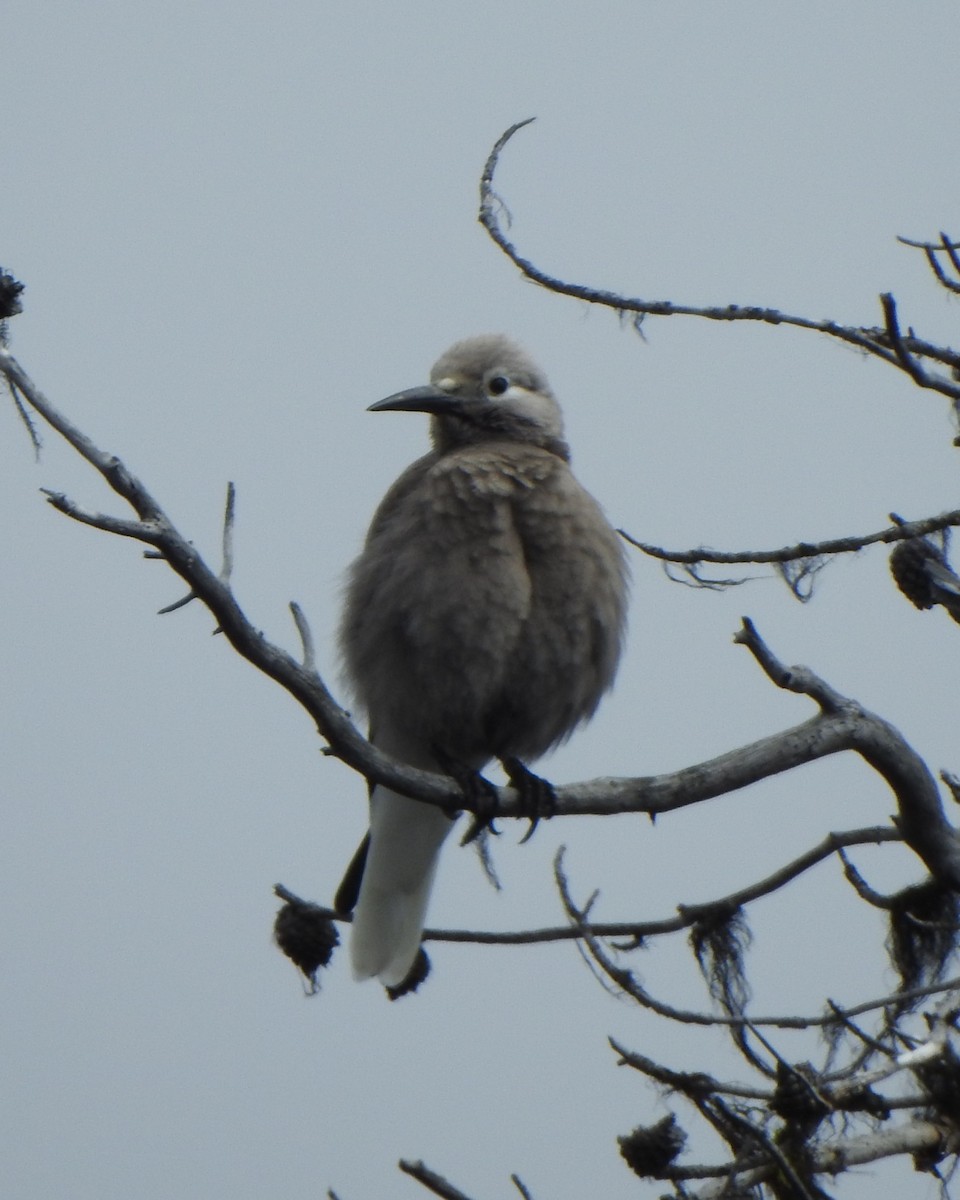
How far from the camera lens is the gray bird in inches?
167

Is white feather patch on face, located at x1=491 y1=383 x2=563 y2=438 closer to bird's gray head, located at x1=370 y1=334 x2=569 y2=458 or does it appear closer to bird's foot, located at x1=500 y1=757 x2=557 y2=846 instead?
bird's gray head, located at x1=370 y1=334 x2=569 y2=458

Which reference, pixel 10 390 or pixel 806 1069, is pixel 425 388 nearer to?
pixel 10 390

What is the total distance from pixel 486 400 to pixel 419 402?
23 centimetres

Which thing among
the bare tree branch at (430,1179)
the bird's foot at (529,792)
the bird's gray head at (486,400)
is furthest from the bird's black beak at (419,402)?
the bare tree branch at (430,1179)

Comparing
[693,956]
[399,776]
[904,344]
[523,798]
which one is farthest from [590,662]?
[904,344]

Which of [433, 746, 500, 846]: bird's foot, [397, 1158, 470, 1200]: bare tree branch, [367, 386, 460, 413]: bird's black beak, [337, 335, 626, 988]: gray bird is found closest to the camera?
[397, 1158, 470, 1200]: bare tree branch

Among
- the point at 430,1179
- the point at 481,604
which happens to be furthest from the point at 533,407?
the point at 430,1179

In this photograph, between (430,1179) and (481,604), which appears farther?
(481,604)

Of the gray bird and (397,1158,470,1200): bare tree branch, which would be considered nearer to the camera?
(397,1158,470,1200): bare tree branch

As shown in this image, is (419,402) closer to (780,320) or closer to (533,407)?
(533,407)

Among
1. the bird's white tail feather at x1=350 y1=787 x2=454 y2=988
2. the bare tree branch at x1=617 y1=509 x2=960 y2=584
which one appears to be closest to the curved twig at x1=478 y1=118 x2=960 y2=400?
the bare tree branch at x1=617 y1=509 x2=960 y2=584

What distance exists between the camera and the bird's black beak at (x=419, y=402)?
190 inches

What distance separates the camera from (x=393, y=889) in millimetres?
5000

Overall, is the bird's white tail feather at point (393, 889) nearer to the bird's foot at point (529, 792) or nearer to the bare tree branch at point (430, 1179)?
the bird's foot at point (529, 792)
